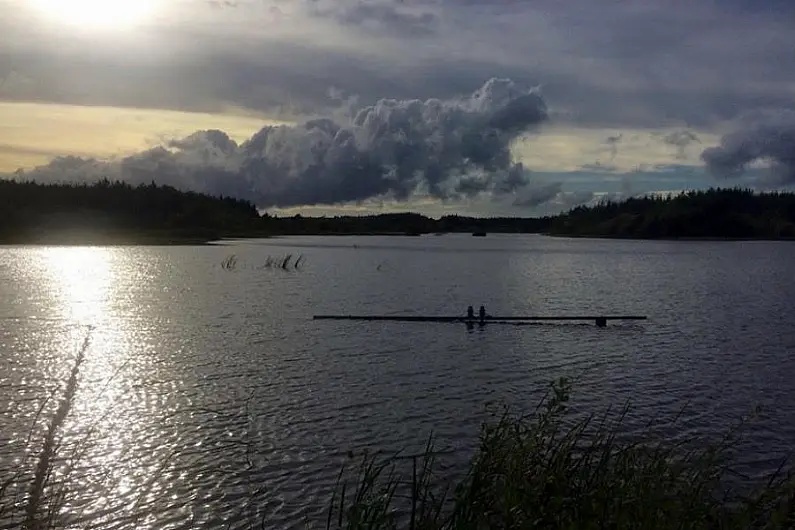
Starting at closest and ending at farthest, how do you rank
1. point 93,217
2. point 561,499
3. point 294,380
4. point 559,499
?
point 559,499
point 561,499
point 294,380
point 93,217

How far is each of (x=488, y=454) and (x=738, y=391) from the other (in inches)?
675

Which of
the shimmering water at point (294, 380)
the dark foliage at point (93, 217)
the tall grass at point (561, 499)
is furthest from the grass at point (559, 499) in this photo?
the dark foliage at point (93, 217)

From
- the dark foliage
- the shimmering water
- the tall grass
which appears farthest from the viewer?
the dark foliage

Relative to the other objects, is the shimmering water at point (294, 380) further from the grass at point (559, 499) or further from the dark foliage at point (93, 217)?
the dark foliage at point (93, 217)

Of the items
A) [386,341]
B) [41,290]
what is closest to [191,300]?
[41,290]

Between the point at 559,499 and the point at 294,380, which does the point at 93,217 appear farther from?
the point at 559,499

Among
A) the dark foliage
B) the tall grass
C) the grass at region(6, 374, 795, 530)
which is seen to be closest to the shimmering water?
the grass at region(6, 374, 795, 530)

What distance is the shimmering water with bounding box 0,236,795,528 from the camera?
48.6 feet

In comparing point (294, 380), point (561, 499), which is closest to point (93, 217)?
point (294, 380)

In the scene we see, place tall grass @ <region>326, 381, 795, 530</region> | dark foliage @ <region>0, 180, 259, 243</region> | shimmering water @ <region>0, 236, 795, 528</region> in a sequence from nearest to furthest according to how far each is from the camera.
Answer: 1. tall grass @ <region>326, 381, 795, 530</region>
2. shimmering water @ <region>0, 236, 795, 528</region>
3. dark foliage @ <region>0, 180, 259, 243</region>

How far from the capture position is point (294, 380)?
2383 cm

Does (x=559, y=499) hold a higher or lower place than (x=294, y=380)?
higher

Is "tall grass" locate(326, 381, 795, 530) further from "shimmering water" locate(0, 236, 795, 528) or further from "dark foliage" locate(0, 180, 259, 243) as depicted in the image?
"dark foliage" locate(0, 180, 259, 243)

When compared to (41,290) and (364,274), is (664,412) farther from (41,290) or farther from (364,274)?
(364,274)
